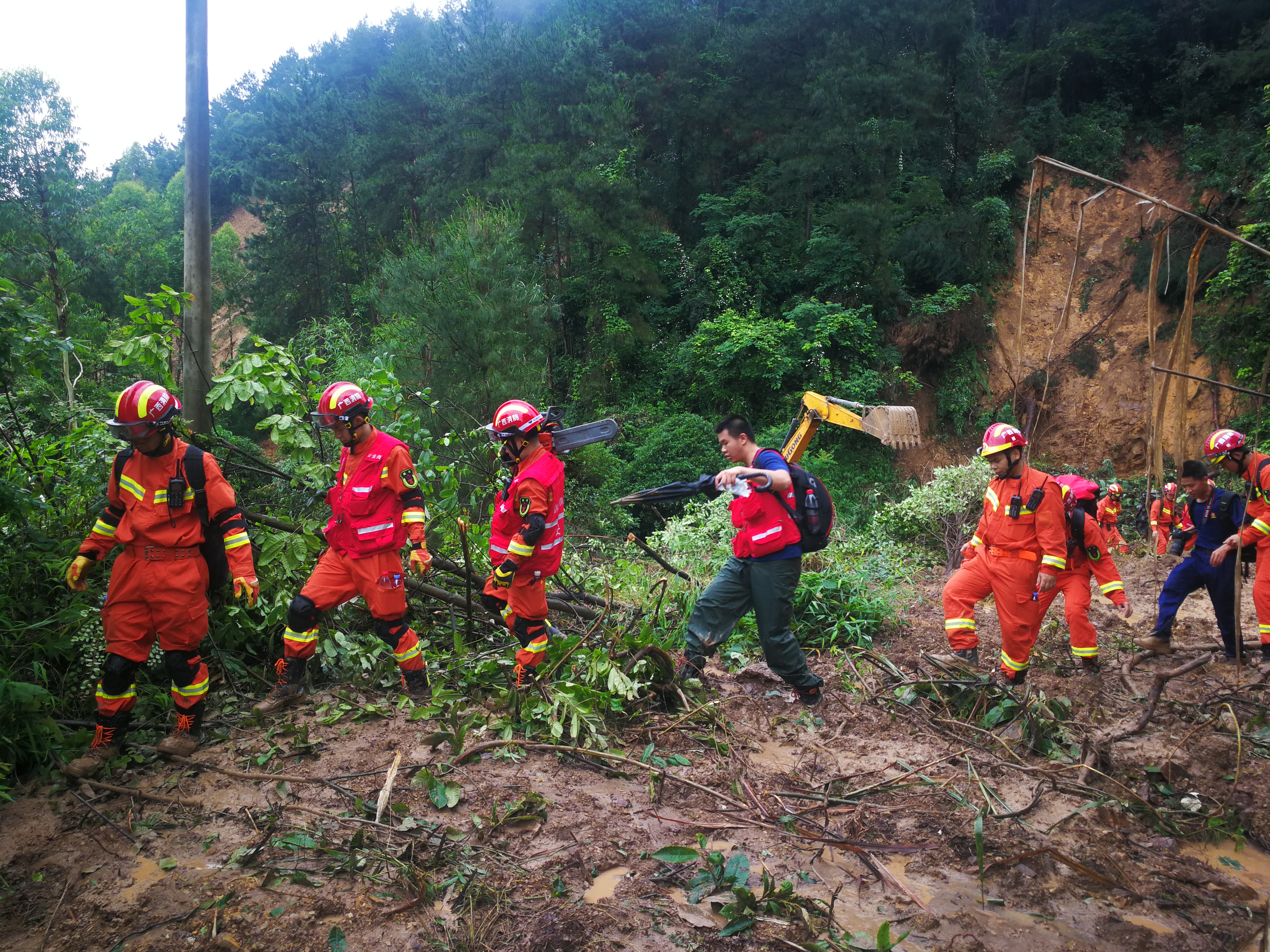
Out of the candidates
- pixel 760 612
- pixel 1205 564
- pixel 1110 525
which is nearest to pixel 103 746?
pixel 760 612

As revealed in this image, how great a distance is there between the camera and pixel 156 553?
373 cm

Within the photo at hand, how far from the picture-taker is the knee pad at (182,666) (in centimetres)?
379

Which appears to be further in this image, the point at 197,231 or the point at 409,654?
the point at 197,231

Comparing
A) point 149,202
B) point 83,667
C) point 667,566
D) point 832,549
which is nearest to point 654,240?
point 832,549

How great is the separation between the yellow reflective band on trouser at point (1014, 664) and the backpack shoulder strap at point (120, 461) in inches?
217

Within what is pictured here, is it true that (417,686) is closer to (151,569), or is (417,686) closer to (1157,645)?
(151,569)

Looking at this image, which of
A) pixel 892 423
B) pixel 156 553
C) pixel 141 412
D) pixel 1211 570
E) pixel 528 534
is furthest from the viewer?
pixel 892 423

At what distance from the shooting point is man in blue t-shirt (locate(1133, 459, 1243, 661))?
18.7 feet

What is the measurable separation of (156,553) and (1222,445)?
7118mm

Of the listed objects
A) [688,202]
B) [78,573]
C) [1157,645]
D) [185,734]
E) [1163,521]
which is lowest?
[1163,521]

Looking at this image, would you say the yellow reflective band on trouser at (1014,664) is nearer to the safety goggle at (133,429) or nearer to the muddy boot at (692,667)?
the muddy boot at (692,667)

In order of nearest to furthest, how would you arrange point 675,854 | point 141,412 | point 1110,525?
point 675,854 < point 141,412 < point 1110,525

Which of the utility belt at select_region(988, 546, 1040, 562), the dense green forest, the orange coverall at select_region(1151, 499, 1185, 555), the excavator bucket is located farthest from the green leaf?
the dense green forest

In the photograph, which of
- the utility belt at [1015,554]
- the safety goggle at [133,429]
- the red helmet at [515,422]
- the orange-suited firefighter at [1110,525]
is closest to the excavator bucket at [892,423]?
the orange-suited firefighter at [1110,525]
